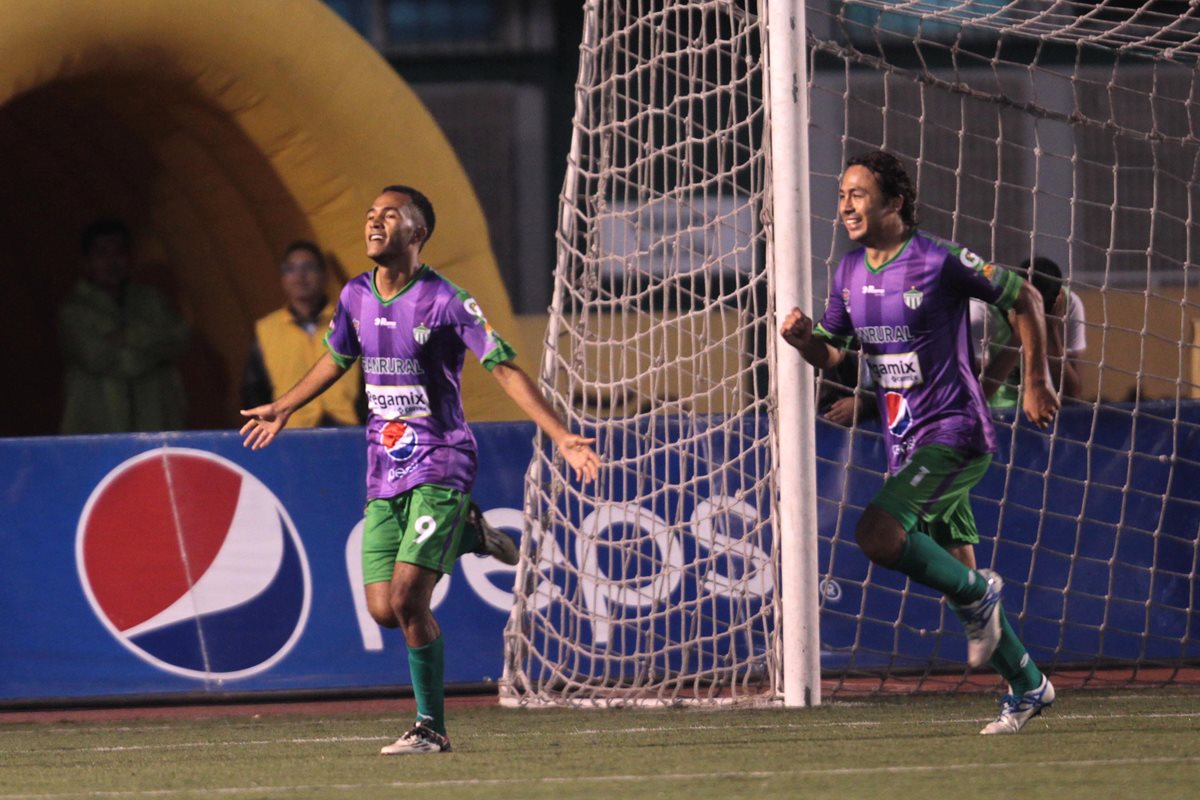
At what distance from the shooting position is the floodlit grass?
470 centimetres

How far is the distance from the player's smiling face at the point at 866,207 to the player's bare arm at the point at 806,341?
31 centimetres

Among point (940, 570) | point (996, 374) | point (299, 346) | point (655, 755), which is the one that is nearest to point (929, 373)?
point (996, 374)

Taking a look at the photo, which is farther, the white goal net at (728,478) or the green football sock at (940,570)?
the white goal net at (728,478)

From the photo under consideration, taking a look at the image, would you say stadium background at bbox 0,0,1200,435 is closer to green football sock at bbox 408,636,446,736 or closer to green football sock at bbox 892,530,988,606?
green football sock at bbox 892,530,988,606

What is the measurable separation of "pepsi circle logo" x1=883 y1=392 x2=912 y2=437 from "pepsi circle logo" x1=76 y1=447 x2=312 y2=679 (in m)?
2.77

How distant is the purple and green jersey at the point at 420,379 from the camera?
5.63 meters

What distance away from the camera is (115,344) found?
952 centimetres

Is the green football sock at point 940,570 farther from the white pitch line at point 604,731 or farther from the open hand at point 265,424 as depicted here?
the open hand at point 265,424

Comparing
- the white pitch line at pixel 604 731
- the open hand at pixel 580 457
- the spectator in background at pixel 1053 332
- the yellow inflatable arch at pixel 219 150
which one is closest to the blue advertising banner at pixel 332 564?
the spectator in background at pixel 1053 332

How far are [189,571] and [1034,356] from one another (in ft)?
11.7

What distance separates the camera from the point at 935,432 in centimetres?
569

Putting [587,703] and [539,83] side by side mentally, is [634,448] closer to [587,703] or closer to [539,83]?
[587,703]

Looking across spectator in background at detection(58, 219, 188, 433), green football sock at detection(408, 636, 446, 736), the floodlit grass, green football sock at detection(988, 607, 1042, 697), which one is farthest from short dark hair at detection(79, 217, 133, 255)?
green football sock at detection(988, 607, 1042, 697)

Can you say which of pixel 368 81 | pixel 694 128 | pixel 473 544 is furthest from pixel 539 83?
pixel 473 544
